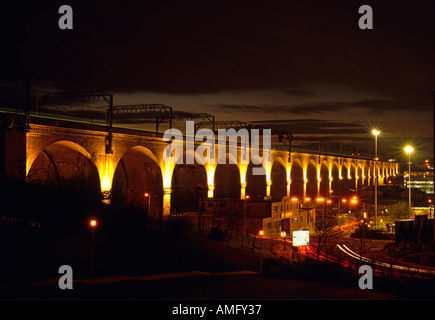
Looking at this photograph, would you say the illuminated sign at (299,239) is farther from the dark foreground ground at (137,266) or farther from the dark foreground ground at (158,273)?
the dark foreground ground at (137,266)

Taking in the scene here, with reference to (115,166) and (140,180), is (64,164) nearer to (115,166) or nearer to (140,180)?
(115,166)

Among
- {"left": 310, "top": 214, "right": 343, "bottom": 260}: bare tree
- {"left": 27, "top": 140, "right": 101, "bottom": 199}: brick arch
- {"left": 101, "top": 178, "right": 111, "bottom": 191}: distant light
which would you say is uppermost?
{"left": 27, "top": 140, "right": 101, "bottom": 199}: brick arch

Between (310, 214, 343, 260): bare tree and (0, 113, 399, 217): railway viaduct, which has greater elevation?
(0, 113, 399, 217): railway viaduct

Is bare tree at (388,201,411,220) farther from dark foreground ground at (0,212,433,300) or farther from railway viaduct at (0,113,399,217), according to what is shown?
dark foreground ground at (0,212,433,300)

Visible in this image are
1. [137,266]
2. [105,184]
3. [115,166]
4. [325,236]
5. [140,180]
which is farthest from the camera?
[140,180]

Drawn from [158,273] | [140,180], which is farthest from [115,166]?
[158,273]

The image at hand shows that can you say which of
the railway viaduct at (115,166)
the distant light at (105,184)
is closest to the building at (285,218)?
the railway viaduct at (115,166)

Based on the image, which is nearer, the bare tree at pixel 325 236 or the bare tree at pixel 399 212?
the bare tree at pixel 325 236

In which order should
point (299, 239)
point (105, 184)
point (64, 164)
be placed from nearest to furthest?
1. point (299, 239)
2. point (105, 184)
3. point (64, 164)

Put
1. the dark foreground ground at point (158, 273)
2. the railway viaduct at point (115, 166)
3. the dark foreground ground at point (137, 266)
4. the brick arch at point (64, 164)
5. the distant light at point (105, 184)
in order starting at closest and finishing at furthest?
the dark foreground ground at point (158, 273)
the dark foreground ground at point (137, 266)
the railway viaduct at point (115, 166)
the brick arch at point (64, 164)
the distant light at point (105, 184)

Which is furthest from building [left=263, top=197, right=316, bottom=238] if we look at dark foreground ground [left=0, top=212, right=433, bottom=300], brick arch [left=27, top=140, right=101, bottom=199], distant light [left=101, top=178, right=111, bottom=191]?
brick arch [left=27, top=140, right=101, bottom=199]

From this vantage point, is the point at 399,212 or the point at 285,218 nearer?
the point at 285,218
